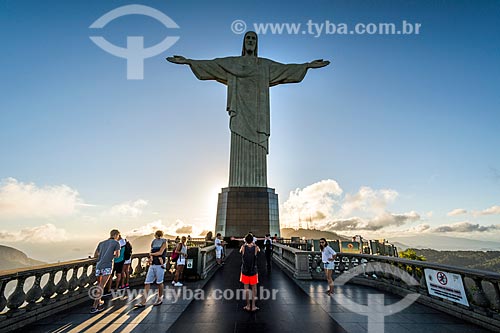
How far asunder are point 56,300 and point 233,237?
2116 cm

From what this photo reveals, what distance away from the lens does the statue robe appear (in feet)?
98.8

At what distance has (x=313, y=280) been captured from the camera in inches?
436

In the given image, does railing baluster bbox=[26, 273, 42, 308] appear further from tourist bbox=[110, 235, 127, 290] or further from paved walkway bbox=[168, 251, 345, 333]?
paved walkway bbox=[168, 251, 345, 333]

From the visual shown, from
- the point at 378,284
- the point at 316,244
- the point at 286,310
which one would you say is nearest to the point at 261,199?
the point at 316,244

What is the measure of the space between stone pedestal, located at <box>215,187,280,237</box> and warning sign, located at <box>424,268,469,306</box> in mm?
20907

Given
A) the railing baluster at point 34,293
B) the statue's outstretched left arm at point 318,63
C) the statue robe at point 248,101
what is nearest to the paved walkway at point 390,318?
the railing baluster at point 34,293

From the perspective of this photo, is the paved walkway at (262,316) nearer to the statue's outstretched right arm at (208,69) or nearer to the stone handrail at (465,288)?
the stone handrail at (465,288)

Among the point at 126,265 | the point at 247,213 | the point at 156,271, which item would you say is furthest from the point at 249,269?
the point at 247,213

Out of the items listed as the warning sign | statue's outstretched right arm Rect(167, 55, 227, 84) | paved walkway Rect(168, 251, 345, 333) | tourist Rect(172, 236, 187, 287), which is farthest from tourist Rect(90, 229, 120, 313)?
statue's outstretched right arm Rect(167, 55, 227, 84)

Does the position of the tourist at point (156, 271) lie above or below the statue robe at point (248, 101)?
below

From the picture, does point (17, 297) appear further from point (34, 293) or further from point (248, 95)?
point (248, 95)

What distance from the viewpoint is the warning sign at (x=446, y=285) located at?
247 inches

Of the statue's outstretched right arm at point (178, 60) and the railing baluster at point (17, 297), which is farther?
the statue's outstretched right arm at point (178, 60)

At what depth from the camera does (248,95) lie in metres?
31.3
